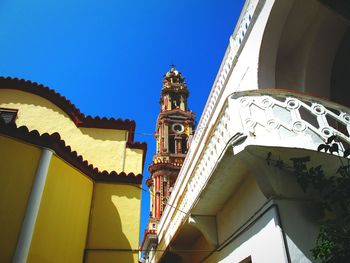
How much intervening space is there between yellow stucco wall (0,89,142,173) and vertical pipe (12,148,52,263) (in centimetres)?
198

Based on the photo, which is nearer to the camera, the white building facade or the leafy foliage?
the leafy foliage

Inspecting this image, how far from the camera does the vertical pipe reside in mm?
4602

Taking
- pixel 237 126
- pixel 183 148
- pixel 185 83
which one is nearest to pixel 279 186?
pixel 237 126

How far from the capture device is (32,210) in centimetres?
500

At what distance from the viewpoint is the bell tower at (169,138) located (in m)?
29.9

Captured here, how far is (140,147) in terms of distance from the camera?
25.5ft

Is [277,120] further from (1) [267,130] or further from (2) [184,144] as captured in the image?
(2) [184,144]

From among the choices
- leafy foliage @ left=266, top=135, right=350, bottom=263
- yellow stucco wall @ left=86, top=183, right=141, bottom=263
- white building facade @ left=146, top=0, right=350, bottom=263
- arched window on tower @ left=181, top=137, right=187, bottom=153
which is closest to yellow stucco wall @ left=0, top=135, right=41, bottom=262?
yellow stucco wall @ left=86, top=183, right=141, bottom=263

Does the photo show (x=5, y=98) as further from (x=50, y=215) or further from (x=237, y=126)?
(x=237, y=126)

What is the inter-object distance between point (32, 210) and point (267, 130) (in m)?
3.95

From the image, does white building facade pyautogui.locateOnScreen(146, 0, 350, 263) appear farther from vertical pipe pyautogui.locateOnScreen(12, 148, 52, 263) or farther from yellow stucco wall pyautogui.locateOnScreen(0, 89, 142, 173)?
vertical pipe pyautogui.locateOnScreen(12, 148, 52, 263)

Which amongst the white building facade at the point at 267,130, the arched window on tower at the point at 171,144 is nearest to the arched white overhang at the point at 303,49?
the white building facade at the point at 267,130

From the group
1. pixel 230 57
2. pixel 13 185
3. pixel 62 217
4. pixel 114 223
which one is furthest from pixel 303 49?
pixel 13 185

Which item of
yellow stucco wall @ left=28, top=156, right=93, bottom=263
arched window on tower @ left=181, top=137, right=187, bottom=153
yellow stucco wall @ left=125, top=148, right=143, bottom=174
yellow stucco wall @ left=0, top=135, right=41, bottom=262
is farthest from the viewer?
arched window on tower @ left=181, top=137, right=187, bottom=153
